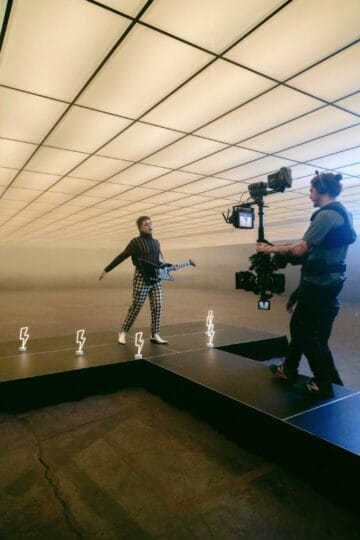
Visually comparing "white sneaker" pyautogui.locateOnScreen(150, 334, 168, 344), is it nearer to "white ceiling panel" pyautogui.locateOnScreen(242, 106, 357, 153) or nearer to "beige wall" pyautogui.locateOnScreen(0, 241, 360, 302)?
"white ceiling panel" pyautogui.locateOnScreen(242, 106, 357, 153)

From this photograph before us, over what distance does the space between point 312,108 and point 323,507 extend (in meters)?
2.70

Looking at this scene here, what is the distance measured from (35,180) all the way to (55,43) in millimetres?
3416

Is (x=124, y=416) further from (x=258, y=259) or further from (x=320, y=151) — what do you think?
(x=320, y=151)

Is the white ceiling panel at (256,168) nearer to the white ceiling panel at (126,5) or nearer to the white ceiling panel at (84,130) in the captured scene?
the white ceiling panel at (84,130)

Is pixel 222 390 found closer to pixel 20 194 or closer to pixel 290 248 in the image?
pixel 290 248

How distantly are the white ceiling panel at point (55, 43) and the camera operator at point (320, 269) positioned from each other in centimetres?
150

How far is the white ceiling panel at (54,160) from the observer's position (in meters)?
3.83

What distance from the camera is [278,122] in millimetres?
2965

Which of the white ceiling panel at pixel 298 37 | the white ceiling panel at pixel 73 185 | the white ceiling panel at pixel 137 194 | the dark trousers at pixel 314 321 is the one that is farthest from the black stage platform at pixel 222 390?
the white ceiling panel at pixel 137 194

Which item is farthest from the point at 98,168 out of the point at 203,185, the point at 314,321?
the point at 314,321

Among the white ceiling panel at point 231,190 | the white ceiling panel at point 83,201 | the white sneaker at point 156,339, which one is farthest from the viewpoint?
the white ceiling panel at point 83,201

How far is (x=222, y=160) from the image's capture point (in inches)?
157

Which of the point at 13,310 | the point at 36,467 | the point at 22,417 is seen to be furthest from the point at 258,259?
the point at 13,310

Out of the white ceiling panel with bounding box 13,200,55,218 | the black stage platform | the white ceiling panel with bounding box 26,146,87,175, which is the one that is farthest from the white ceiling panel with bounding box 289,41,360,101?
the white ceiling panel with bounding box 13,200,55,218
